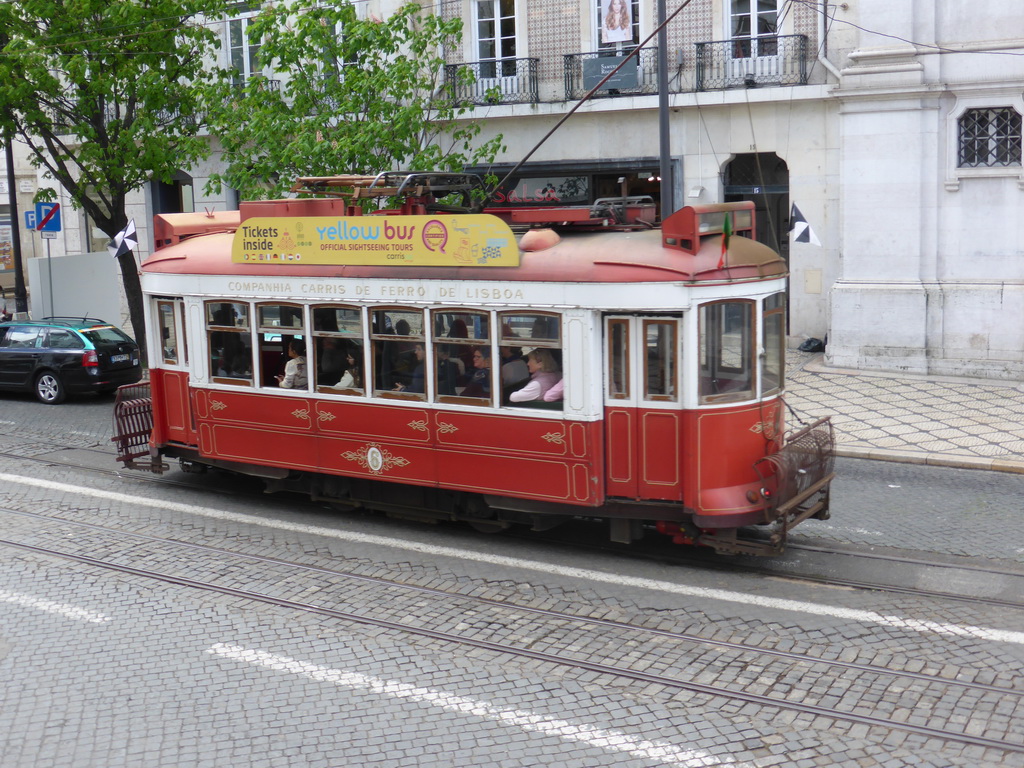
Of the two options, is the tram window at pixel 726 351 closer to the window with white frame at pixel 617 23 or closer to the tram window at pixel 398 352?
the tram window at pixel 398 352

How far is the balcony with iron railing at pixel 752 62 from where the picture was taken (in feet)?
69.9

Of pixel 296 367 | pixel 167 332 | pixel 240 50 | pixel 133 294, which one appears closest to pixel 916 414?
pixel 296 367

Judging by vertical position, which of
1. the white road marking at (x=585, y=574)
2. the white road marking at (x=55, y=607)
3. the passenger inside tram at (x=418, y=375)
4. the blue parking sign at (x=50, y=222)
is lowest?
the white road marking at (x=585, y=574)

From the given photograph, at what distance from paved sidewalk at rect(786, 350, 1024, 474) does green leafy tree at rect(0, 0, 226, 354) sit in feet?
38.7

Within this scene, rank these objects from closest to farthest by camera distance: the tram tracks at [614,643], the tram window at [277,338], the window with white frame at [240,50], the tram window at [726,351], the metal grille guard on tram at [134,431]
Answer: the tram tracks at [614,643], the tram window at [726,351], the tram window at [277,338], the metal grille guard on tram at [134,431], the window with white frame at [240,50]

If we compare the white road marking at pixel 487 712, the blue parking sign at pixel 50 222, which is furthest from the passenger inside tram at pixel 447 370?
the blue parking sign at pixel 50 222

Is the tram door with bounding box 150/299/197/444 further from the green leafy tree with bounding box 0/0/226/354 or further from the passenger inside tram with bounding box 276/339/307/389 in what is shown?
the green leafy tree with bounding box 0/0/226/354

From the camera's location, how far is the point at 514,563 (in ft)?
33.8

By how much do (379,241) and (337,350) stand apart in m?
1.19

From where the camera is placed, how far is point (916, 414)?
1641cm

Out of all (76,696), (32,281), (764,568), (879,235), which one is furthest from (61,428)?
(879,235)

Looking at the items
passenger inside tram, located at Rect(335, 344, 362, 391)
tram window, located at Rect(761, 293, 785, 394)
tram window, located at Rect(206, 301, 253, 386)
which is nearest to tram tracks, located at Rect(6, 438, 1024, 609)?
tram window, located at Rect(761, 293, 785, 394)

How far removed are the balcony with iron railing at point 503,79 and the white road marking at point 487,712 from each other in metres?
16.9

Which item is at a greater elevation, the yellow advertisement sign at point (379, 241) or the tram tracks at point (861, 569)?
the yellow advertisement sign at point (379, 241)
